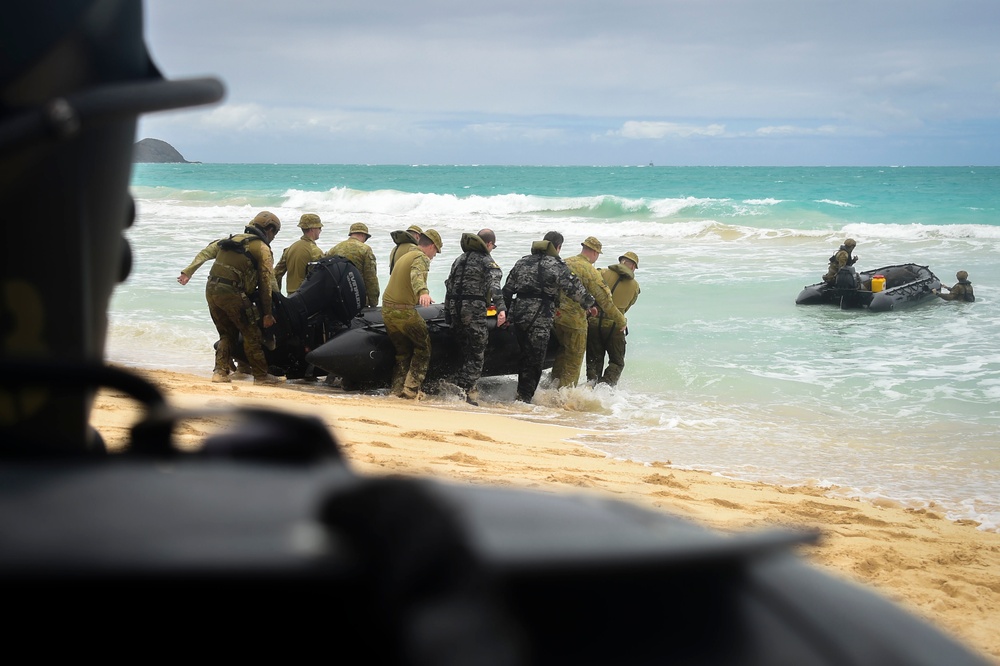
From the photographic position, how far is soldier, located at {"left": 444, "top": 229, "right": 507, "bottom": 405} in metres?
10.5

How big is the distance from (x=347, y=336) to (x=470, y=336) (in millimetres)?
1326

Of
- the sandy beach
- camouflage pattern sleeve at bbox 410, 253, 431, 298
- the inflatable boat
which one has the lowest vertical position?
the sandy beach

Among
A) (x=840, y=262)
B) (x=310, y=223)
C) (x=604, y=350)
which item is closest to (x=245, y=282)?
(x=310, y=223)

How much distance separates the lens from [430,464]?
659cm

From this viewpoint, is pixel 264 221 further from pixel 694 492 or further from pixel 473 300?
pixel 694 492

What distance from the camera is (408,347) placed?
35.3 ft

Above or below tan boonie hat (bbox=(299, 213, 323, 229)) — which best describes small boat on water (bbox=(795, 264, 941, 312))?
below

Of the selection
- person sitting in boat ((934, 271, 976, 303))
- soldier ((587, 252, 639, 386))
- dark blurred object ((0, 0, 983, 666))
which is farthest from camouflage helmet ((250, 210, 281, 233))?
person sitting in boat ((934, 271, 976, 303))

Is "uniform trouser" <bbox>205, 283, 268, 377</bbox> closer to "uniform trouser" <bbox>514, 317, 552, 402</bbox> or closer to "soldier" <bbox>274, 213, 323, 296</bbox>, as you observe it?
"soldier" <bbox>274, 213, 323, 296</bbox>

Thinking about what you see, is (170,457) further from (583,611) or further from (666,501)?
(666,501)

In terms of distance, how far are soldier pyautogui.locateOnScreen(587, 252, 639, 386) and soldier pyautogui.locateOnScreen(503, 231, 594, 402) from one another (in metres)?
0.61

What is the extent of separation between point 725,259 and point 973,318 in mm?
10021

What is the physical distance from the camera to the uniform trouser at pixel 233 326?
10609mm

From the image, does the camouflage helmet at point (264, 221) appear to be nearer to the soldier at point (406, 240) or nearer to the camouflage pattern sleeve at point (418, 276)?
the soldier at point (406, 240)
